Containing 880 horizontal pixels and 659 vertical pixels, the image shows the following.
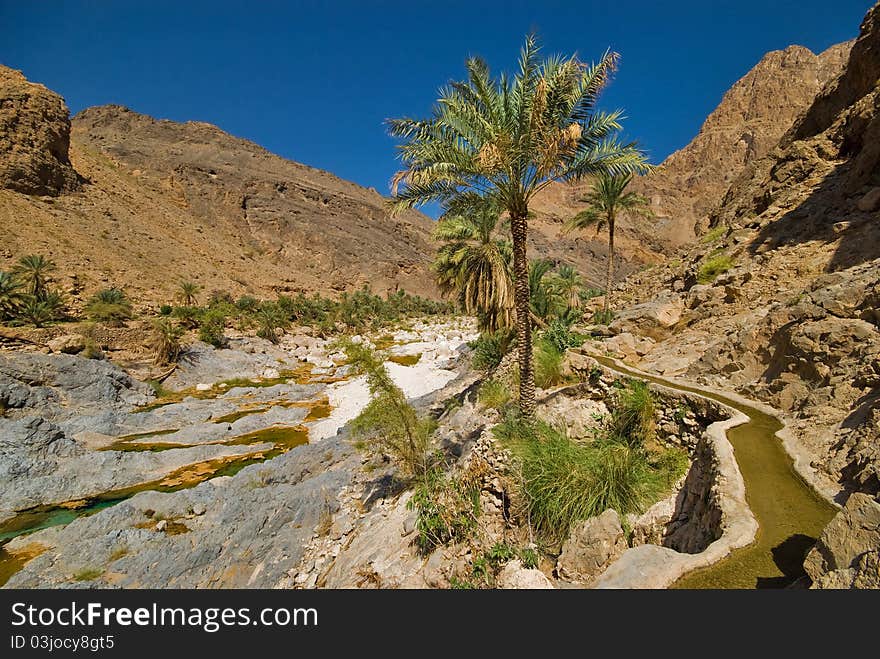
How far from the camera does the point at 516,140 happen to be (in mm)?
7484

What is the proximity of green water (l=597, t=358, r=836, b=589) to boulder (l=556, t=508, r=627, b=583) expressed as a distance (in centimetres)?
167

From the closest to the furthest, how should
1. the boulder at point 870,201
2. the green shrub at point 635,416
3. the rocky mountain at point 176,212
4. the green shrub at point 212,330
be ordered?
1. the green shrub at point 635,416
2. the boulder at point 870,201
3. the green shrub at point 212,330
4. the rocky mountain at point 176,212

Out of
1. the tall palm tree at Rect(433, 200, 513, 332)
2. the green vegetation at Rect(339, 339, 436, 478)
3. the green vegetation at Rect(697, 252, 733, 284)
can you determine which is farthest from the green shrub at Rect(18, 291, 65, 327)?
the green vegetation at Rect(697, 252, 733, 284)

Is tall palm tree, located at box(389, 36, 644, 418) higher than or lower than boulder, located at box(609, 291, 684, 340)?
higher

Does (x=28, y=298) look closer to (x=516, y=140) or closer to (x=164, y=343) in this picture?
(x=164, y=343)

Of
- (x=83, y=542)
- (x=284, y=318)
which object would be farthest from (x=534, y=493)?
(x=284, y=318)

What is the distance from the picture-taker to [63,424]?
17547 mm

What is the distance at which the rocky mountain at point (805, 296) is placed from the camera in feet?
17.9

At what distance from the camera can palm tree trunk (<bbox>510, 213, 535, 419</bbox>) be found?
7.89 m

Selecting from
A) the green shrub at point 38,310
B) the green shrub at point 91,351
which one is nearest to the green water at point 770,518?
the green shrub at point 91,351

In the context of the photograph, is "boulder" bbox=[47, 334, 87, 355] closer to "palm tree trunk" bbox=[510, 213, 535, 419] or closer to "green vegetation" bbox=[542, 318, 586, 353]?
"green vegetation" bbox=[542, 318, 586, 353]

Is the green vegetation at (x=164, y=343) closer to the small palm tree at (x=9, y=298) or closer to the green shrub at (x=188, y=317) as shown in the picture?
the green shrub at (x=188, y=317)

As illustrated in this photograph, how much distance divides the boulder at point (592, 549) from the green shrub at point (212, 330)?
112 ft

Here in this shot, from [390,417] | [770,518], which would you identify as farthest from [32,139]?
[770,518]
